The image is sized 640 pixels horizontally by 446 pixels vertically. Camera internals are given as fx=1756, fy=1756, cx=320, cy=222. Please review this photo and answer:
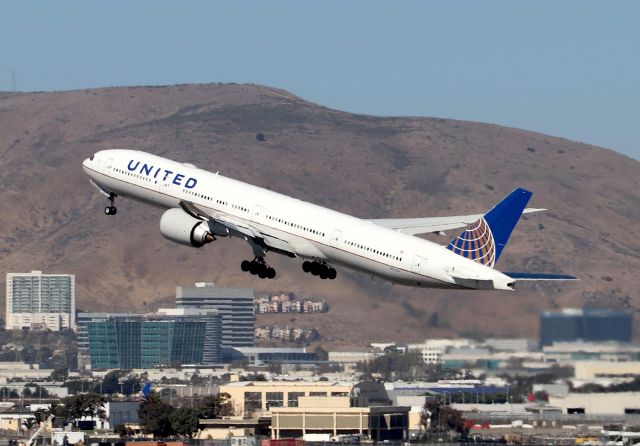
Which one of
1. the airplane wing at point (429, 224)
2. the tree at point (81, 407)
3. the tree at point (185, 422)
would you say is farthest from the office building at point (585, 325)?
the tree at point (81, 407)

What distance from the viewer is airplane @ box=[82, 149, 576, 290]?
78938 millimetres

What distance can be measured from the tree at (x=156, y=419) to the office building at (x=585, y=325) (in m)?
56.6

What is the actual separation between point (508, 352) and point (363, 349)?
87.9 meters

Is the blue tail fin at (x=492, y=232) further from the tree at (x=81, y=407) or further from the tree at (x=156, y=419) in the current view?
the tree at (x=81, y=407)

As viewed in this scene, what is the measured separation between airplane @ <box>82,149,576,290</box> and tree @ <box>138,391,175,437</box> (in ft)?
121

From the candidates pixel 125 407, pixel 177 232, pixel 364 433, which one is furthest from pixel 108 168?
pixel 125 407

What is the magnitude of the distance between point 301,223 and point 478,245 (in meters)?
10.2

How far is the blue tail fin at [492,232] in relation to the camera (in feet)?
259

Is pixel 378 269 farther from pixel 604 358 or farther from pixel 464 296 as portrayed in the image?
pixel 604 358

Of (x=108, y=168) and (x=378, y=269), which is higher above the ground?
(x=108, y=168)

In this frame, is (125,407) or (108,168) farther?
(125,407)

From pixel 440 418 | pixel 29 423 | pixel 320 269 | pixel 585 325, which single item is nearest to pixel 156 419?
pixel 29 423

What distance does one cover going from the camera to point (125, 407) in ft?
513

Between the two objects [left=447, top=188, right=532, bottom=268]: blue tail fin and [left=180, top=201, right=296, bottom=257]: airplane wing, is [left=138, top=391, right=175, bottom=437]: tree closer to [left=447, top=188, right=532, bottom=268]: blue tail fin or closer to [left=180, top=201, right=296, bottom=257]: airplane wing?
[left=180, top=201, right=296, bottom=257]: airplane wing
